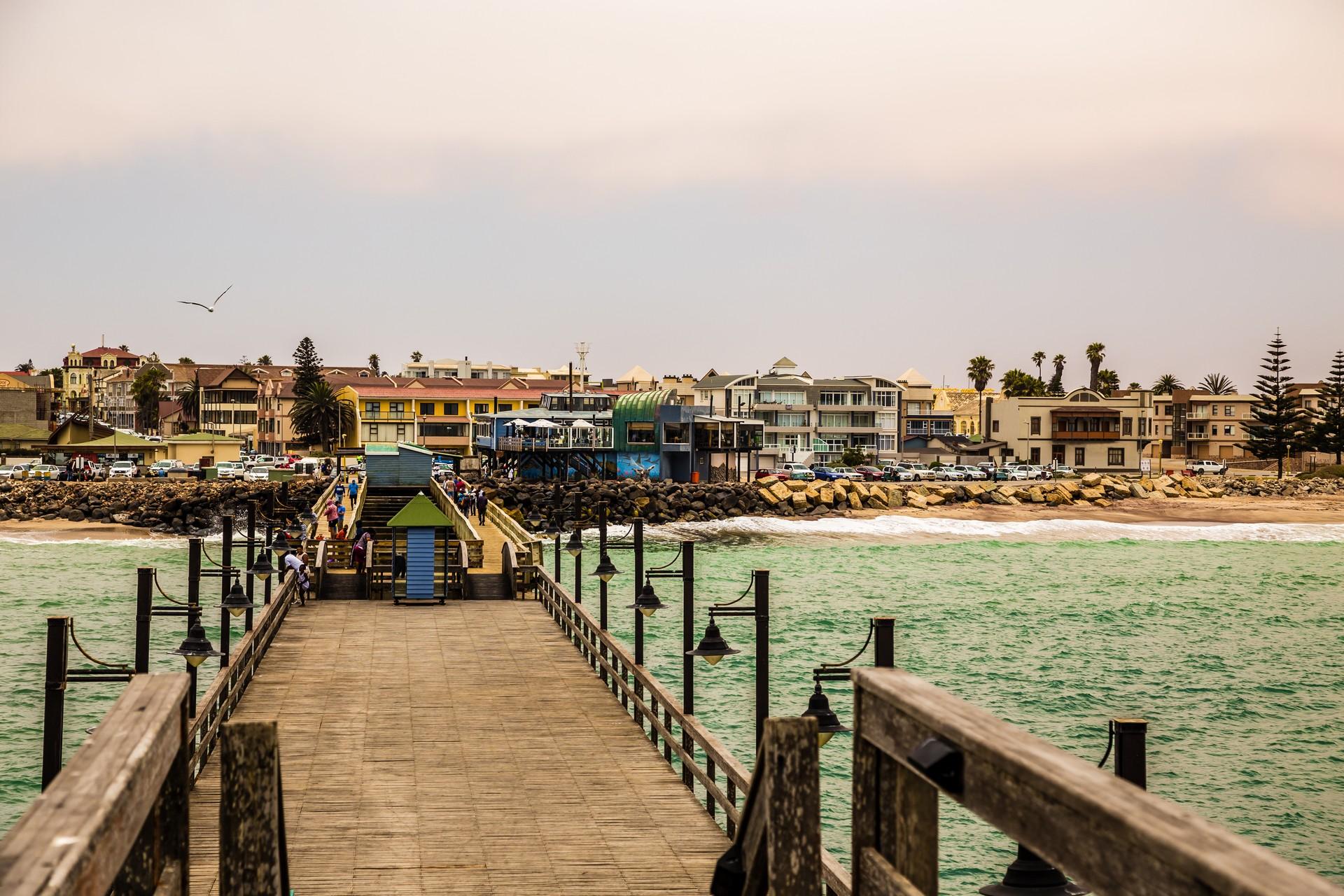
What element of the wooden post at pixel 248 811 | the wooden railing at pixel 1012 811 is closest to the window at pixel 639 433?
the wooden post at pixel 248 811

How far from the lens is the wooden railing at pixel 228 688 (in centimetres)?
1542

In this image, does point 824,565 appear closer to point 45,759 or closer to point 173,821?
point 45,759

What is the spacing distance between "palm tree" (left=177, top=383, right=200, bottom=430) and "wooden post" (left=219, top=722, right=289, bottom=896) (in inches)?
5618

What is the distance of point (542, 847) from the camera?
12648 millimetres

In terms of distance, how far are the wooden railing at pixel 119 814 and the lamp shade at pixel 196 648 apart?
45.6 feet

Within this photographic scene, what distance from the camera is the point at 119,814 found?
3.05 m

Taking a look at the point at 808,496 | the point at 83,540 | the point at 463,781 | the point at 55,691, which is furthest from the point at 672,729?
the point at 808,496

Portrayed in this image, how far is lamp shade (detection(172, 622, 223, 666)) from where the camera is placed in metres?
17.2

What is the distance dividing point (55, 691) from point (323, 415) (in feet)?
364

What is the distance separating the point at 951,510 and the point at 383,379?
64.9m

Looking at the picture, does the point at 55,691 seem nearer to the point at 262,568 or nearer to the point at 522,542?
the point at 262,568

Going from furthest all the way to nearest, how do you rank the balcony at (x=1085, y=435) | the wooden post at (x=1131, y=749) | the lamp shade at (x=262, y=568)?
the balcony at (x=1085, y=435) → the lamp shade at (x=262, y=568) → the wooden post at (x=1131, y=749)

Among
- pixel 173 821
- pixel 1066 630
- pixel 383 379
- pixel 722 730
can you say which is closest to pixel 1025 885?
pixel 173 821

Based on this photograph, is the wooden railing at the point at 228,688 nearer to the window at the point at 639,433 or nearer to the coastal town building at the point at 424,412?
the window at the point at 639,433
